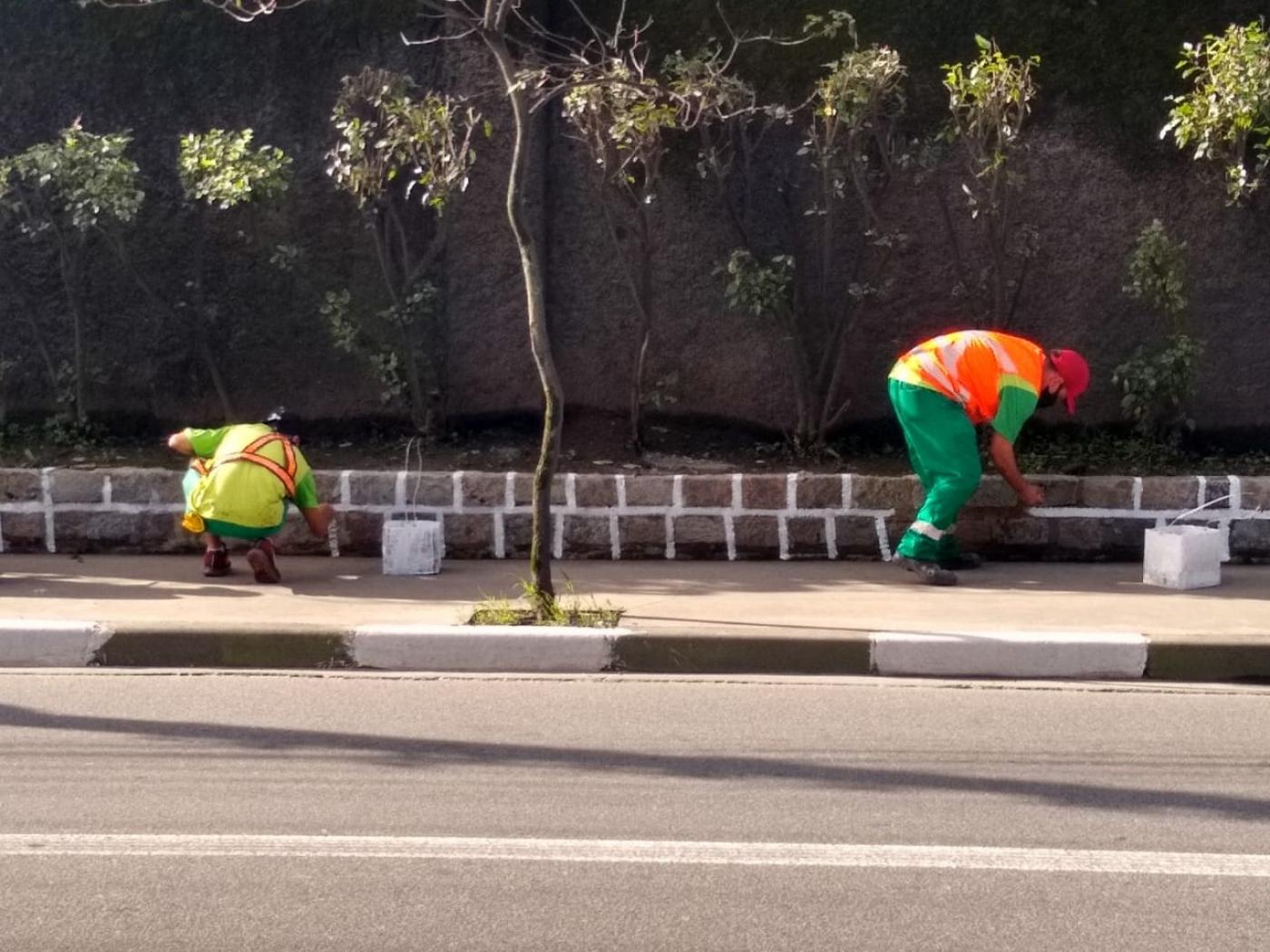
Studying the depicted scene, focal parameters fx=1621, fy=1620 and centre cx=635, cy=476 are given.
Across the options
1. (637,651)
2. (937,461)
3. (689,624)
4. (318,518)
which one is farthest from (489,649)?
(937,461)

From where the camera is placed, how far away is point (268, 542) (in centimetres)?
846

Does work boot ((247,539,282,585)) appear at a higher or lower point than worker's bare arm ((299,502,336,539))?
lower

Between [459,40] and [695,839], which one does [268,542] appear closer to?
[459,40]

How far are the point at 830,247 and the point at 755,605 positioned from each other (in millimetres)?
3042

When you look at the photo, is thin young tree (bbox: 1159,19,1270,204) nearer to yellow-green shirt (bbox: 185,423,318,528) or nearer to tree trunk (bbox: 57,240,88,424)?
yellow-green shirt (bbox: 185,423,318,528)

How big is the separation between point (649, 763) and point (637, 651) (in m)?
1.49

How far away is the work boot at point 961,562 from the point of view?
28.7ft

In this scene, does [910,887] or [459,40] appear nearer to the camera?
[910,887]

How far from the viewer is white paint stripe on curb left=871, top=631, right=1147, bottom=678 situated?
6.89 m

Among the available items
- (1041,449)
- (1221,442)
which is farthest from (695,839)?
(1221,442)

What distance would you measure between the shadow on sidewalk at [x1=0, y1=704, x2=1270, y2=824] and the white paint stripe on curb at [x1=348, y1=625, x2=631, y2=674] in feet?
3.62

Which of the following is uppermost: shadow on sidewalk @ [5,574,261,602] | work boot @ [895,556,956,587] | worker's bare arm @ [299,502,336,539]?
worker's bare arm @ [299,502,336,539]

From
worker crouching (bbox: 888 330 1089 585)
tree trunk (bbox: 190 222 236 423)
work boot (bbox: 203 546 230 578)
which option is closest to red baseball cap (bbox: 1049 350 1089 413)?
worker crouching (bbox: 888 330 1089 585)

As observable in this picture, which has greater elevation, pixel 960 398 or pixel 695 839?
pixel 960 398
